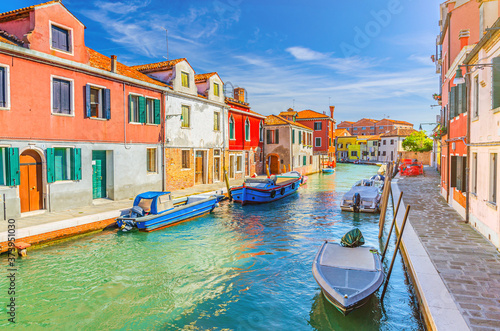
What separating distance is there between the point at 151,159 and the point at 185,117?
141 inches

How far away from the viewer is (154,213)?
12195 mm

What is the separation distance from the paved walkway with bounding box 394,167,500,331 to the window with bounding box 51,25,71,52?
44.7 feet

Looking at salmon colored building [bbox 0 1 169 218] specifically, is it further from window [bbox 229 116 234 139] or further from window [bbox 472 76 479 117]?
window [bbox 472 76 479 117]

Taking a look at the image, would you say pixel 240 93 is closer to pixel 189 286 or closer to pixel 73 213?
pixel 73 213

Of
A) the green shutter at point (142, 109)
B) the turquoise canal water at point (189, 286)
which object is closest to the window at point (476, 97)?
the turquoise canal water at point (189, 286)

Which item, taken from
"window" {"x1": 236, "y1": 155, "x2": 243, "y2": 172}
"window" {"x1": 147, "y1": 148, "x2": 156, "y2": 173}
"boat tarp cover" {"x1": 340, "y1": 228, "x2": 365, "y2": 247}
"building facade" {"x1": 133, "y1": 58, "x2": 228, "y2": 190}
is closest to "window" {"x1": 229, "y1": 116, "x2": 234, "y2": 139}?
"building facade" {"x1": 133, "y1": 58, "x2": 228, "y2": 190}

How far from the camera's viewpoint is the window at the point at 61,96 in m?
11.9

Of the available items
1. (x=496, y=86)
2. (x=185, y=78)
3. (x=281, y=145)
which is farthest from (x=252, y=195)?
(x=281, y=145)

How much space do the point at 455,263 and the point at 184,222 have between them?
9.57 metres

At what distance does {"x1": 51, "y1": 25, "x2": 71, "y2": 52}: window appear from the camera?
1187 centimetres

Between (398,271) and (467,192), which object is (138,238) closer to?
(398,271)

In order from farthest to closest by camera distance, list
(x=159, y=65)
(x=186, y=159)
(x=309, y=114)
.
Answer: (x=309, y=114) < (x=186, y=159) < (x=159, y=65)

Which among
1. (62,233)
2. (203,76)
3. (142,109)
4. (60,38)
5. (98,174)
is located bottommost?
(62,233)

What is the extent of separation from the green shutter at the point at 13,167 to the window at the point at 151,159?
6.60m
